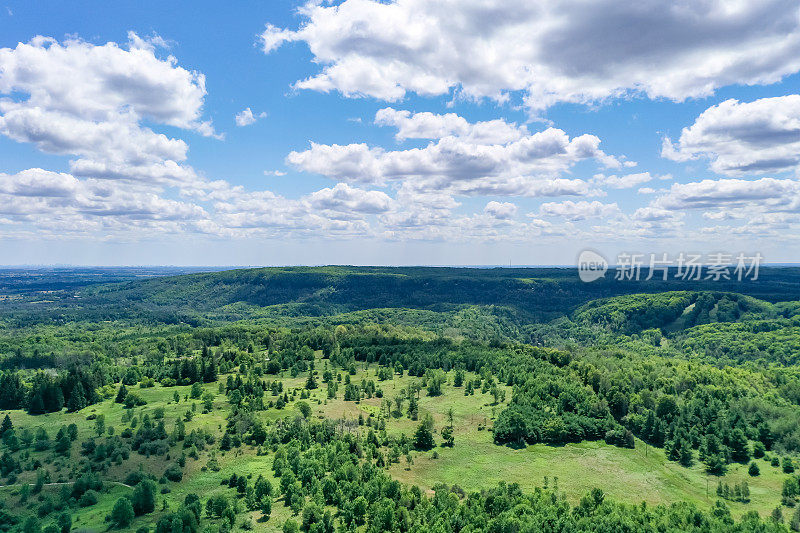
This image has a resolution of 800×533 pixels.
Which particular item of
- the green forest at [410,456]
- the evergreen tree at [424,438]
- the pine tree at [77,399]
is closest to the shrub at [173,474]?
the green forest at [410,456]

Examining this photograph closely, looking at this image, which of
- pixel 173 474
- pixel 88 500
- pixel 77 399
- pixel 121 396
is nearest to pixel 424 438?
pixel 173 474

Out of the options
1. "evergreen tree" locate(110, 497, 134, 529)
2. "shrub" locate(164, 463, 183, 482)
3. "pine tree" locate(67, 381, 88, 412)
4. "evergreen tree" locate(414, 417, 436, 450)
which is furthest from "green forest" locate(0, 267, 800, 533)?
"evergreen tree" locate(110, 497, 134, 529)

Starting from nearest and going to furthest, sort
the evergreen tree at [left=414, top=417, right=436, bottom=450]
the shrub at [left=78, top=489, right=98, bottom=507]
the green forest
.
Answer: the green forest
the shrub at [left=78, top=489, right=98, bottom=507]
the evergreen tree at [left=414, top=417, right=436, bottom=450]

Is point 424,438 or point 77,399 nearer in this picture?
point 424,438

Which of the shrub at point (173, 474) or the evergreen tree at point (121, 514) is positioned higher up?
the evergreen tree at point (121, 514)

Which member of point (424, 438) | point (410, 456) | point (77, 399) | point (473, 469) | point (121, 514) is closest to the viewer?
point (121, 514)

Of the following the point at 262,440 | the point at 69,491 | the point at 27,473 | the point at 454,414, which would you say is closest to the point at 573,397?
the point at 454,414

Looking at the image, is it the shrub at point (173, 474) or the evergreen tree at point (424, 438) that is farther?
the evergreen tree at point (424, 438)

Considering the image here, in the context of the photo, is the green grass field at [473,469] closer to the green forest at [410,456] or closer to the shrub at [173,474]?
the green forest at [410,456]

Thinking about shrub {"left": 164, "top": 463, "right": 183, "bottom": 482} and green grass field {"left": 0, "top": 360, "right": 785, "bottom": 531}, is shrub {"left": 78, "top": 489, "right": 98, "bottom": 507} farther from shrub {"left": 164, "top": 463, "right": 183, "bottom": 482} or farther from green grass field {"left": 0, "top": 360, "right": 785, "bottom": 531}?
shrub {"left": 164, "top": 463, "right": 183, "bottom": 482}

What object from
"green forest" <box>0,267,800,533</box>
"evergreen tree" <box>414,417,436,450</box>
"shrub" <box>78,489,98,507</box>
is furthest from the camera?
"evergreen tree" <box>414,417,436,450</box>

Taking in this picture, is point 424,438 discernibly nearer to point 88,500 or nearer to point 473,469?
point 473,469

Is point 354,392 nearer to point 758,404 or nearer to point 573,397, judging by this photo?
point 573,397
